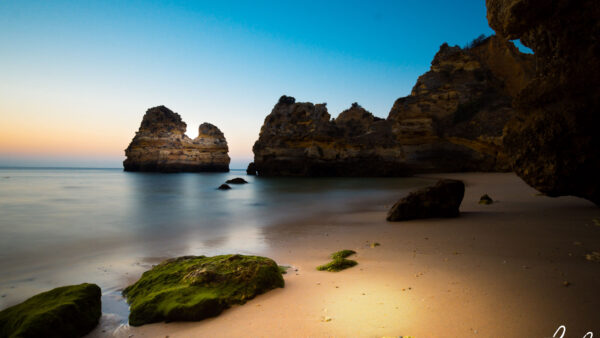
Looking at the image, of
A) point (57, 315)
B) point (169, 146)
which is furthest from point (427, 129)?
point (169, 146)

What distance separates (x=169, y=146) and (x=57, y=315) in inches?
2163

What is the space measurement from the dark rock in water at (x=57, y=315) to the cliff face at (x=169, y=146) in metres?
53.8

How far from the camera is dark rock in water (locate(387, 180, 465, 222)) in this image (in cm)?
603

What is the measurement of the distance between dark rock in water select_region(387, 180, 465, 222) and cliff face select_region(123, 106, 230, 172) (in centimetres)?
5270

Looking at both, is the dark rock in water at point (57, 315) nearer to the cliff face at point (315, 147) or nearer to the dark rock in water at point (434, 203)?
the dark rock in water at point (434, 203)

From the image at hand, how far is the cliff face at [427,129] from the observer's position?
23.8 m

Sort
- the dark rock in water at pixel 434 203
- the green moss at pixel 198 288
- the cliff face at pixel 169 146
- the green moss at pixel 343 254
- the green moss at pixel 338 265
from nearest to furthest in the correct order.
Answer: the green moss at pixel 198 288 → the green moss at pixel 338 265 → the green moss at pixel 343 254 → the dark rock in water at pixel 434 203 → the cliff face at pixel 169 146

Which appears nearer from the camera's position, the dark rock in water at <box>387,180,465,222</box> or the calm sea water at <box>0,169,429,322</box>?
the calm sea water at <box>0,169,429,322</box>

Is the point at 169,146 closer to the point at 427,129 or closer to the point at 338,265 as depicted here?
the point at 427,129

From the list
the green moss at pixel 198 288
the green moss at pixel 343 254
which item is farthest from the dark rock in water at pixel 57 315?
the green moss at pixel 343 254

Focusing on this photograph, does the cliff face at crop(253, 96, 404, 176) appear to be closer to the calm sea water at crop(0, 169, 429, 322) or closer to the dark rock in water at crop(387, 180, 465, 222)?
the calm sea water at crop(0, 169, 429, 322)

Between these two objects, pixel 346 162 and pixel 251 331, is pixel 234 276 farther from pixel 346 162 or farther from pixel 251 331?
pixel 346 162

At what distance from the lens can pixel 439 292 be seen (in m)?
2.44

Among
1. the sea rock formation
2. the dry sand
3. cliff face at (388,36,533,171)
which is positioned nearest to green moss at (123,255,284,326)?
the dry sand
